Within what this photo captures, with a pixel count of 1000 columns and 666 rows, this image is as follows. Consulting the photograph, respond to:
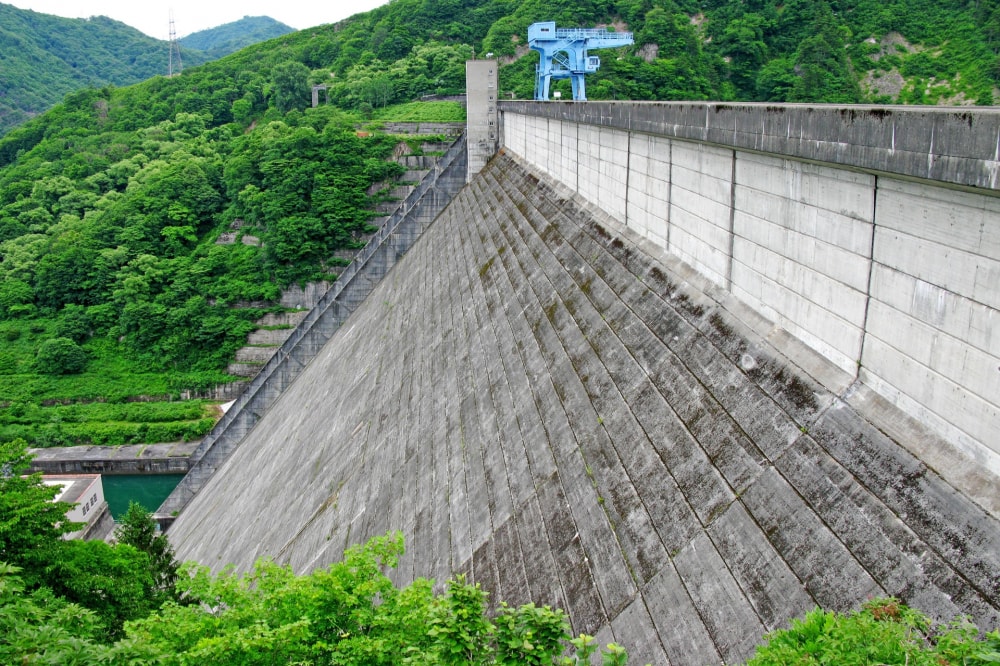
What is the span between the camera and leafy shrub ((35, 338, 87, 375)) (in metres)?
38.4

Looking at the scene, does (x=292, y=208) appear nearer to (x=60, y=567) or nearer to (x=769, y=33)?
(x=60, y=567)

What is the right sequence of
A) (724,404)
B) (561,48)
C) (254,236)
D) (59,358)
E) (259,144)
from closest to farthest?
1. (724,404)
2. (561,48)
3. (59,358)
4. (254,236)
5. (259,144)

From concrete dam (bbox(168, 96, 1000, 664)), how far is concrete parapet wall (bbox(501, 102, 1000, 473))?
0.02 m

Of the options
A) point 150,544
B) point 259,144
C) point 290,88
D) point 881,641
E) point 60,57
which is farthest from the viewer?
point 60,57

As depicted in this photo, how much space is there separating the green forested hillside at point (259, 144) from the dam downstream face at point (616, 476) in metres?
24.5

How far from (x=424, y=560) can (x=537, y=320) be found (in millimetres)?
3838

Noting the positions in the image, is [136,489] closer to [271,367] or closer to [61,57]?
[271,367]

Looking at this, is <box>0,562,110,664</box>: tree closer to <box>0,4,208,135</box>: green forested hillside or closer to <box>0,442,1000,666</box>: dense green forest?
<box>0,442,1000,666</box>: dense green forest

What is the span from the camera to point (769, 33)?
64812 millimetres

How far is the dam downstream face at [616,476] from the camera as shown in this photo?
4.04 metres

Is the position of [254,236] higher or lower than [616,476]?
lower

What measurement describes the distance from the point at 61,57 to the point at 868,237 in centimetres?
Result: 16556

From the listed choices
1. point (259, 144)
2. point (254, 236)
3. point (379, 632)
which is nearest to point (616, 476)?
point (379, 632)

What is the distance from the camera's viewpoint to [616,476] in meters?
6.13
